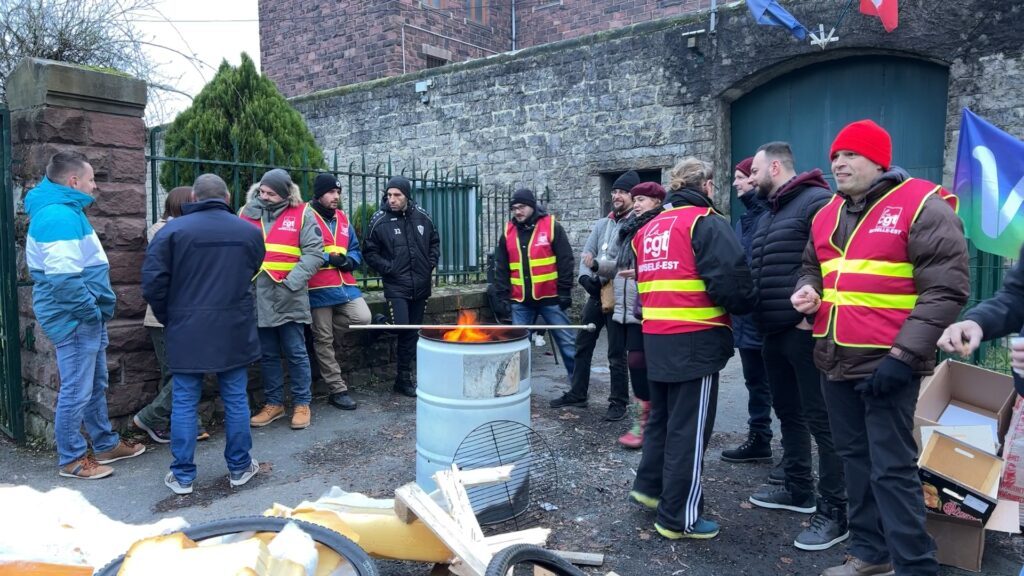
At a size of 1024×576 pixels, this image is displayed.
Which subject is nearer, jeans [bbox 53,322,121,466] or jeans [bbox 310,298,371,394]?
jeans [bbox 53,322,121,466]

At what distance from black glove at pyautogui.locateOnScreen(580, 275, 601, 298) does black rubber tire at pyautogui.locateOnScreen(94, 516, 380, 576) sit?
3356mm

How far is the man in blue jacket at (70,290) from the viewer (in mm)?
4121

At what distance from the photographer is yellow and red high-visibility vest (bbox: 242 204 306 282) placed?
538 centimetres

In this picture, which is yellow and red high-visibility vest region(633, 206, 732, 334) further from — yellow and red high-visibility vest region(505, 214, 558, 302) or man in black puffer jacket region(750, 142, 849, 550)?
yellow and red high-visibility vest region(505, 214, 558, 302)

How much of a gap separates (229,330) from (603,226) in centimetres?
303

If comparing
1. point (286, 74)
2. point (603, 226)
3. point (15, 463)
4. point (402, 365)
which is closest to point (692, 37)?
point (603, 226)

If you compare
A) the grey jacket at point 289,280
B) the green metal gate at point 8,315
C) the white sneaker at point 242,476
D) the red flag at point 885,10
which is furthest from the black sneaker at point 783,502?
the red flag at point 885,10

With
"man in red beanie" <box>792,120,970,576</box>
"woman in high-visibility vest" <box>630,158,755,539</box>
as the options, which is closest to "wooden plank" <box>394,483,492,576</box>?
"woman in high-visibility vest" <box>630,158,755,539</box>

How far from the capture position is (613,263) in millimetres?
5352

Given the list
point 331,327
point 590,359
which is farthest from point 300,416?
point 590,359

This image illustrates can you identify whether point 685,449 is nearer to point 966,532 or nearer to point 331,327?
point 966,532

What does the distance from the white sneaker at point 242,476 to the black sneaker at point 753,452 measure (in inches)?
122

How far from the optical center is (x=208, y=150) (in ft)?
25.5

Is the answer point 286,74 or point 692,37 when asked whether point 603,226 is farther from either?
point 286,74
